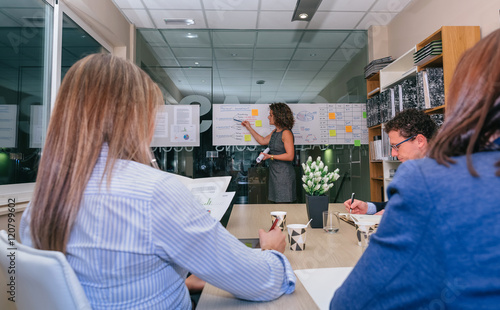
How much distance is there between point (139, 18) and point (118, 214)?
3.78m

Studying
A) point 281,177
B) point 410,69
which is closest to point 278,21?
point 410,69

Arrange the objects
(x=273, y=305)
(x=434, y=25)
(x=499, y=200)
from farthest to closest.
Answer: (x=434, y=25)
(x=273, y=305)
(x=499, y=200)

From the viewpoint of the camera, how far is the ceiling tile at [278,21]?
12.0 ft

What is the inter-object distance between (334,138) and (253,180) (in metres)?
1.21

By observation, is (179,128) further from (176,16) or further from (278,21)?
(278,21)

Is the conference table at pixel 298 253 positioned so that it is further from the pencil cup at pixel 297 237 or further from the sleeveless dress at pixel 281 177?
the sleeveless dress at pixel 281 177

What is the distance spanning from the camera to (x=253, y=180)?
4086mm

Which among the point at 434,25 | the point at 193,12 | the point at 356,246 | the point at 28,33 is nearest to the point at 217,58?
the point at 193,12

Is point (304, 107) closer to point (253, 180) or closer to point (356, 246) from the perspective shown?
point (253, 180)

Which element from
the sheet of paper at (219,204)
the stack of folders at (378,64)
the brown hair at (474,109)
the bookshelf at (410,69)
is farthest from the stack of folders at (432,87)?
the brown hair at (474,109)

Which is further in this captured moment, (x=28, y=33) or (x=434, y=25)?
(x=434, y=25)

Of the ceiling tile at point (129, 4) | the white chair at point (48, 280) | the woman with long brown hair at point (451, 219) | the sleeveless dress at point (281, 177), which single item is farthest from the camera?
the sleeveless dress at point (281, 177)

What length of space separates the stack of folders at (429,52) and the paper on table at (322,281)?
232cm

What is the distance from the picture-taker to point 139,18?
3.74 metres
